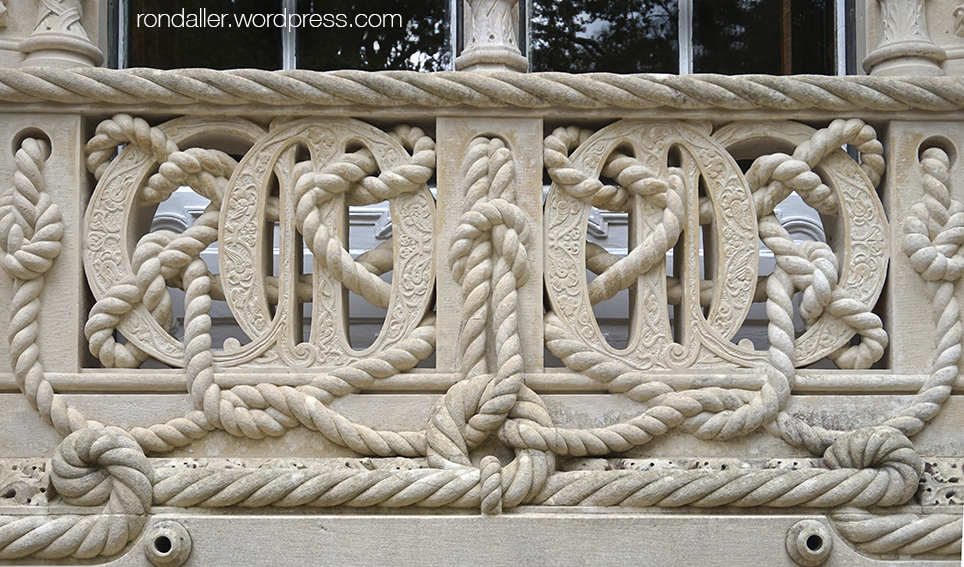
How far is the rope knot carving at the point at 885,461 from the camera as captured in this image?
126 inches

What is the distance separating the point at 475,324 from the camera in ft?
10.7

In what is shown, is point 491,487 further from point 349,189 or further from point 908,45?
point 908,45

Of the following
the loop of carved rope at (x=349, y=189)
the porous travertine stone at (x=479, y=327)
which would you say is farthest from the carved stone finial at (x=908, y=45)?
the loop of carved rope at (x=349, y=189)

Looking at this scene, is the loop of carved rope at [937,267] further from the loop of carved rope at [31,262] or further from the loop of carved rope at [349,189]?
the loop of carved rope at [31,262]

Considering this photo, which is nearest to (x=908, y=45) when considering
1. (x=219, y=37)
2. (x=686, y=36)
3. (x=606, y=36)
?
(x=686, y=36)

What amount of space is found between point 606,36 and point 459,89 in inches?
49.5

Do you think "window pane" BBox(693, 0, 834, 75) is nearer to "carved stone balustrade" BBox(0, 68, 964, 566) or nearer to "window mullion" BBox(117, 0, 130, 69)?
"carved stone balustrade" BBox(0, 68, 964, 566)

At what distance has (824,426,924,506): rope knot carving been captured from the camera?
10.5 feet

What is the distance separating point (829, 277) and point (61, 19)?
2.53 m

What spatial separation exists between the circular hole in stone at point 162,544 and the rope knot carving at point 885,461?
1.99 m

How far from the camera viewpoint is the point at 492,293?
3318 millimetres

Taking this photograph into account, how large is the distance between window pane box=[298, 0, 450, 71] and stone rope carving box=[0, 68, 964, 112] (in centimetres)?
99

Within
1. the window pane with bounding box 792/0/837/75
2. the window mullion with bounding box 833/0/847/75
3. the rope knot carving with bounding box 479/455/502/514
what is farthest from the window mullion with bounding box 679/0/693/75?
the rope knot carving with bounding box 479/455/502/514

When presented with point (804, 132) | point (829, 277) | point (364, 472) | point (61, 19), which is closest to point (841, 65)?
point (804, 132)
